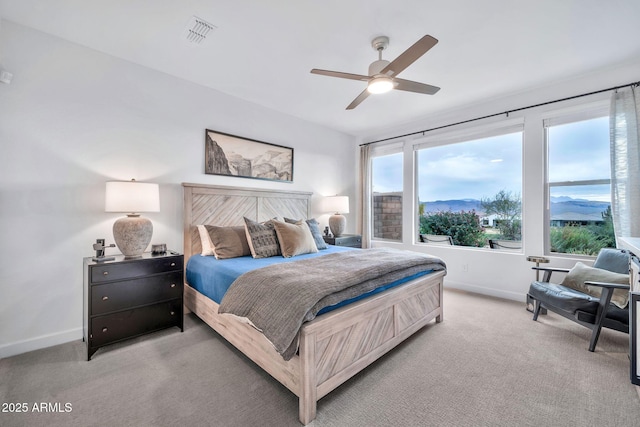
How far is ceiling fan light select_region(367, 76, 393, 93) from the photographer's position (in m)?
2.24

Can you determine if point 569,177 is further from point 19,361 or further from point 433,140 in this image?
point 19,361

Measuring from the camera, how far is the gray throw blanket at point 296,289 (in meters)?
1.53

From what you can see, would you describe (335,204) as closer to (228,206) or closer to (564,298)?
(228,206)

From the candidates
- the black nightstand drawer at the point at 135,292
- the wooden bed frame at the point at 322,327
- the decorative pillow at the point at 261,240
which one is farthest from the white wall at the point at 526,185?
the black nightstand drawer at the point at 135,292

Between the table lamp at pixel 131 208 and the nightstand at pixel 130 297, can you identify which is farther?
the table lamp at pixel 131 208

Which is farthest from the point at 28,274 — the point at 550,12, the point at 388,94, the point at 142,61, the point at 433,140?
the point at 433,140

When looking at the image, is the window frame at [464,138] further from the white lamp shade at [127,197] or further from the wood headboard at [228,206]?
the white lamp shade at [127,197]

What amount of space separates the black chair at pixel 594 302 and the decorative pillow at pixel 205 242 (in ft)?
11.5

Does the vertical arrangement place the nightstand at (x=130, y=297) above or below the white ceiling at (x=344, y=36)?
below

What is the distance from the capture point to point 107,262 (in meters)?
2.26

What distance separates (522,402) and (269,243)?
242 centimetres

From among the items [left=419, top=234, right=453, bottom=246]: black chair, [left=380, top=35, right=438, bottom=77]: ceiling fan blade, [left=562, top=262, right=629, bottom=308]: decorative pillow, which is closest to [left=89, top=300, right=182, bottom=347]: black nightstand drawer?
[left=380, top=35, right=438, bottom=77]: ceiling fan blade

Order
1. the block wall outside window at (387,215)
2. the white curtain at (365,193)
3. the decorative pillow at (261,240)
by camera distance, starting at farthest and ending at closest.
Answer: the white curtain at (365,193), the block wall outside window at (387,215), the decorative pillow at (261,240)

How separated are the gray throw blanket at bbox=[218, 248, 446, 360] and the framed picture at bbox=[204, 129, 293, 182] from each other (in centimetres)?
191
